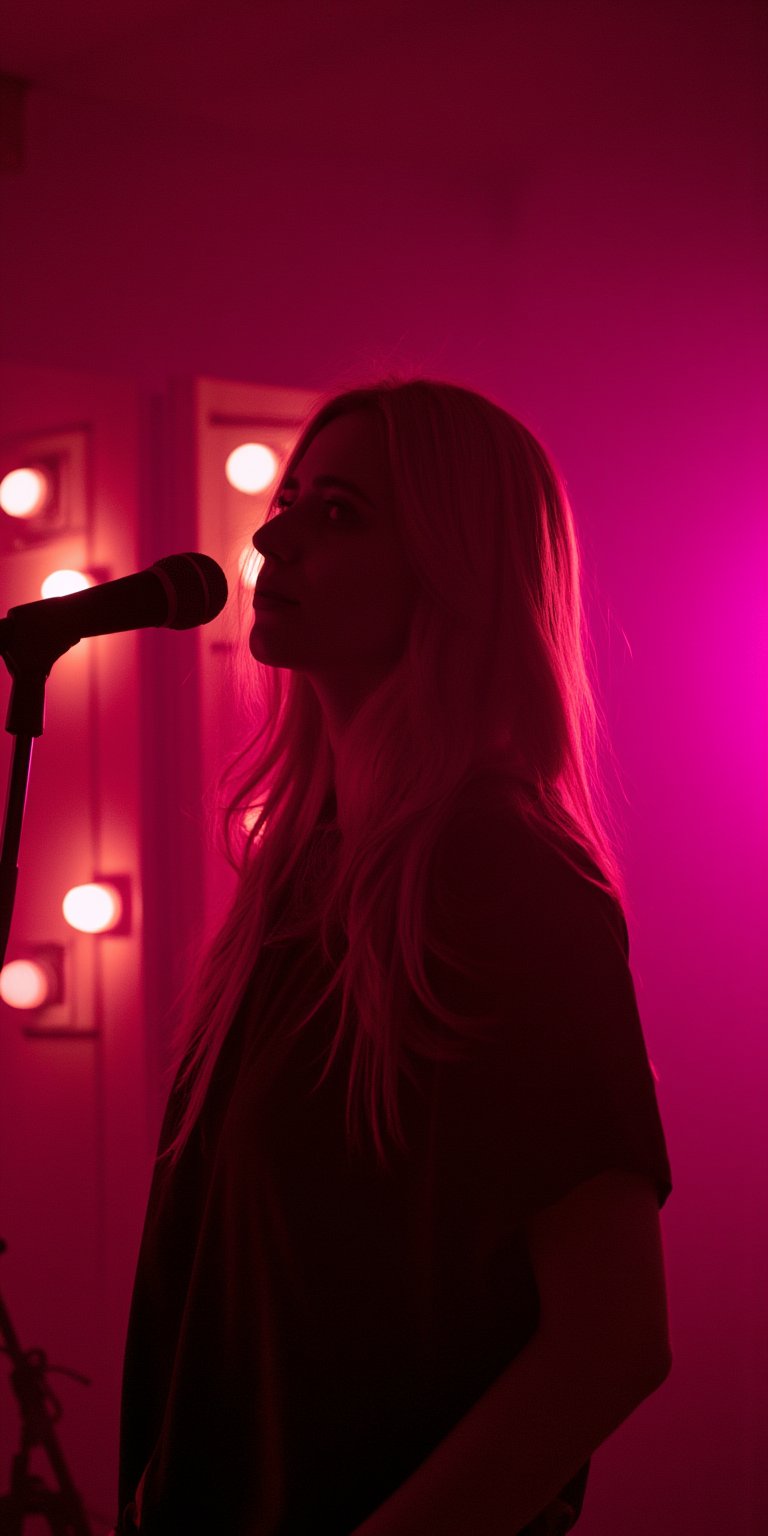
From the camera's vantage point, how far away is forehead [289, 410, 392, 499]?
104 centimetres

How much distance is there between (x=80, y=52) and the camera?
2.05m

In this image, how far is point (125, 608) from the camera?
3.04 feet

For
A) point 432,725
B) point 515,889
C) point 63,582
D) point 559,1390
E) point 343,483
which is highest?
point 63,582

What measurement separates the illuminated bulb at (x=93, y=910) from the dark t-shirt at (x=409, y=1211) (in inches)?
48.3

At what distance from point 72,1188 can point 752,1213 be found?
46.0 inches

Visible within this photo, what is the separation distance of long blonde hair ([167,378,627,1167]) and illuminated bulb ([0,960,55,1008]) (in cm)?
103

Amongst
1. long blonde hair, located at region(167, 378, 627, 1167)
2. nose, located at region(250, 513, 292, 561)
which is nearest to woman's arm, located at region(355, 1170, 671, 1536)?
long blonde hair, located at region(167, 378, 627, 1167)

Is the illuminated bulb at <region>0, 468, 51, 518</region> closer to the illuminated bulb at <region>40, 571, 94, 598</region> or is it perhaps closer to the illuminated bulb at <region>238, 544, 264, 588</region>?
the illuminated bulb at <region>40, 571, 94, 598</region>

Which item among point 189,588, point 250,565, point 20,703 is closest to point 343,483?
point 189,588

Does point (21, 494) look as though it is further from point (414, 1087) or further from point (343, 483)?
point (414, 1087)

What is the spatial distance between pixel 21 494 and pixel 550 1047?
168 centimetres

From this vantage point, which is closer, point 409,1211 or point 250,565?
point 409,1211

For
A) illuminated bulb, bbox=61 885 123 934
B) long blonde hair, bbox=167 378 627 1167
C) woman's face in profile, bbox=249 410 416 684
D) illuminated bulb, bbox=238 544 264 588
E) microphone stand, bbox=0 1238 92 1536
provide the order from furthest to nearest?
illuminated bulb, bbox=61 885 123 934 → microphone stand, bbox=0 1238 92 1536 → illuminated bulb, bbox=238 544 264 588 → woman's face in profile, bbox=249 410 416 684 → long blonde hair, bbox=167 378 627 1167

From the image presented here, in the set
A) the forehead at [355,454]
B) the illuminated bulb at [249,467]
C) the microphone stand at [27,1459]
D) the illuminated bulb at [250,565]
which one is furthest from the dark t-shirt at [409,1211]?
the illuminated bulb at [249,467]
